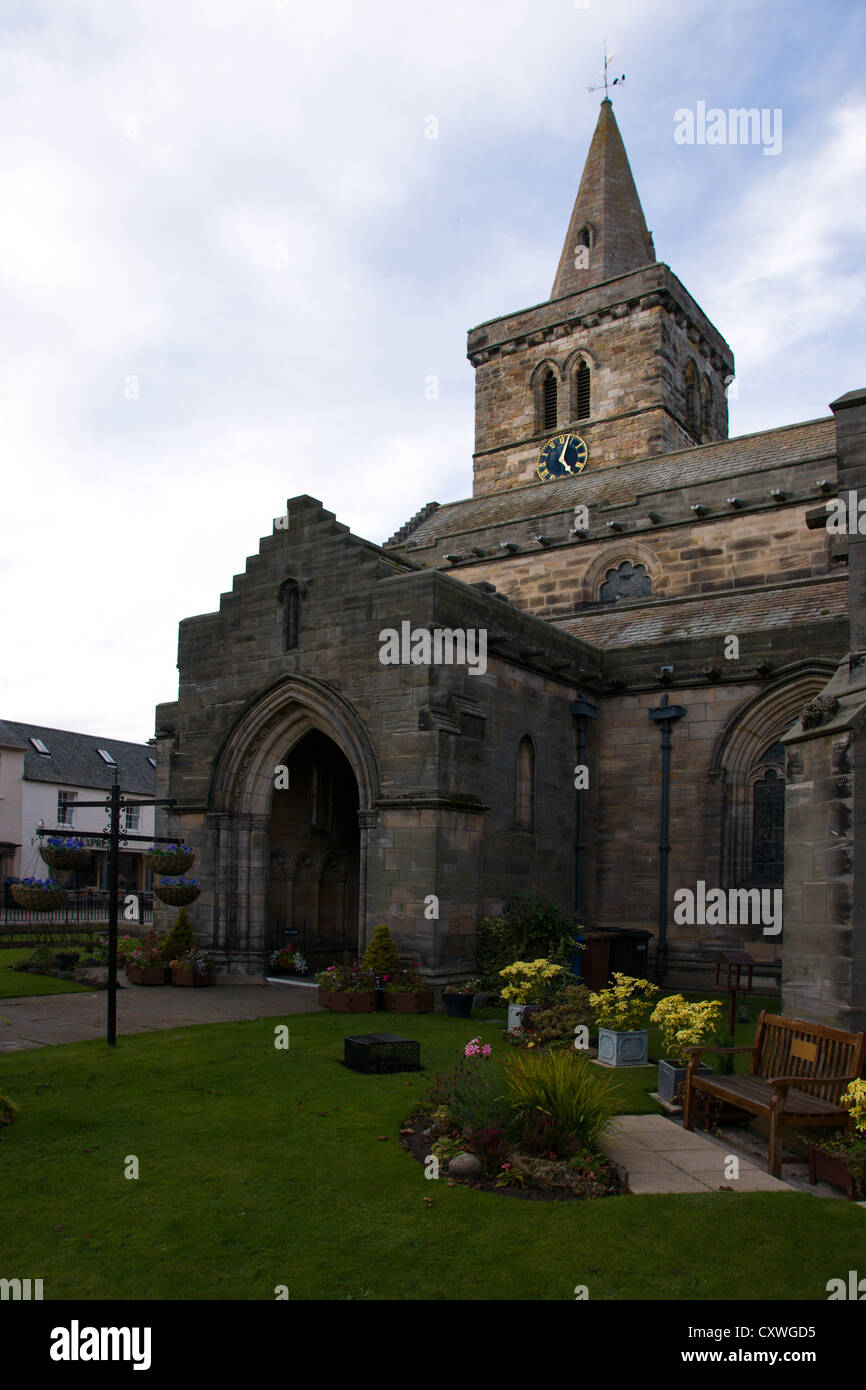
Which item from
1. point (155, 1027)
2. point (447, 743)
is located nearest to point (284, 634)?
point (447, 743)

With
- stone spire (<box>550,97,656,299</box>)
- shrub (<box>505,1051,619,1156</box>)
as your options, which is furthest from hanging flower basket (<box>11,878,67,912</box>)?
stone spire (<box>550,97,656,299</box>)

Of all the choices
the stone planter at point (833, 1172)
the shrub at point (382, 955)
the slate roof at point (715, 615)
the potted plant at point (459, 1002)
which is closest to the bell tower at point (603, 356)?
the slate roof at point (715, 615)

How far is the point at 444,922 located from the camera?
48.6 ft

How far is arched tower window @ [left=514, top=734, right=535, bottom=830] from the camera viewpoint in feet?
57.7

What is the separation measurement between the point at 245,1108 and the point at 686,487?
1917 cm

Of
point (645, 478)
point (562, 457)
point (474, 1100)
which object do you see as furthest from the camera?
point (562, 457)

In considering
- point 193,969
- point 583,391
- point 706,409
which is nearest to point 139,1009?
point 193,969

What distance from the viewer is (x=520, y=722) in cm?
1755

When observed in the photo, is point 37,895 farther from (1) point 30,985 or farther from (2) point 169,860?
(1) point 30,985

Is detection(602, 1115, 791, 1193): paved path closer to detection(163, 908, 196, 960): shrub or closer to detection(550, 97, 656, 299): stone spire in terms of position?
detection(163, 908, 196, 960): shrub

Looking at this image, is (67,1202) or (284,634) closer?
(67,1202)

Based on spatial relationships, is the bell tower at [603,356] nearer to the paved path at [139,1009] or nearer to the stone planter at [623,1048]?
the paved path at [139,1009]

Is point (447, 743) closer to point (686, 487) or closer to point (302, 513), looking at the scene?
point (302, 513)

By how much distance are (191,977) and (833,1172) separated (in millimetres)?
12289
